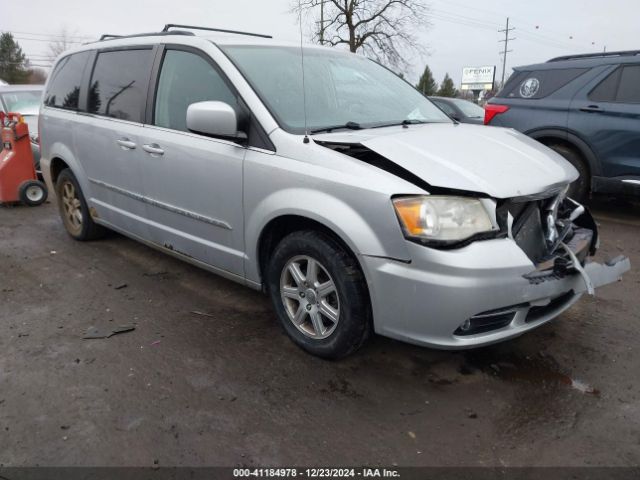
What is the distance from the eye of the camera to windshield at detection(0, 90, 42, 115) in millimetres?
9344

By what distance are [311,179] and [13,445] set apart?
1.88 m

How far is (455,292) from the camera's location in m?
2.40

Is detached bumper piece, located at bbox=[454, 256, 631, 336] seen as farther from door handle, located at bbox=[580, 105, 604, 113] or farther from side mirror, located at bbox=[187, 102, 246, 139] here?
door handle, located at bbox=[580, 105, 604, 113]

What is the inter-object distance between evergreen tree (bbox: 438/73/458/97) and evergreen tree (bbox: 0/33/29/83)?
5119 cm

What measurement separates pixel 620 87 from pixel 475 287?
4.91m

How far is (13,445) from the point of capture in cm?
236

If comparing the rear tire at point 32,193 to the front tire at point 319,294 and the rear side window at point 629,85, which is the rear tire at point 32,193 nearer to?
the front tire at point 319,294

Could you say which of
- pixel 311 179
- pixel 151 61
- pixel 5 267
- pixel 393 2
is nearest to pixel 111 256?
pixel 5 267

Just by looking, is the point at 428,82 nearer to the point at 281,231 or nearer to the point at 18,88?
the point at 18,88

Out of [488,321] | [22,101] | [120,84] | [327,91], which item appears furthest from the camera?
[22,101]

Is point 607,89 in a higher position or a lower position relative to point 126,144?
higher

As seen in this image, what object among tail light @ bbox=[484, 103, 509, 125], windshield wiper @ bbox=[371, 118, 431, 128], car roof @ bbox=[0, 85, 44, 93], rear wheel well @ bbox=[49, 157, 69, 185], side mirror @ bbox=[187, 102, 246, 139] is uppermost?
side mirror @ bbox=[187, 102, 246, 139]

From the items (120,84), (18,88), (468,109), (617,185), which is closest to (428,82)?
(468,109)

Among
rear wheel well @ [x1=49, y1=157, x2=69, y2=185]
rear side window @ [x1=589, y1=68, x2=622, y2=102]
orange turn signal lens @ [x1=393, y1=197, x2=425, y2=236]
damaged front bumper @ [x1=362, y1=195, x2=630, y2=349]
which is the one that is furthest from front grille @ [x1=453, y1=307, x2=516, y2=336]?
rear side window @ [x1=589, y1=68, x2=622, y2=102]
